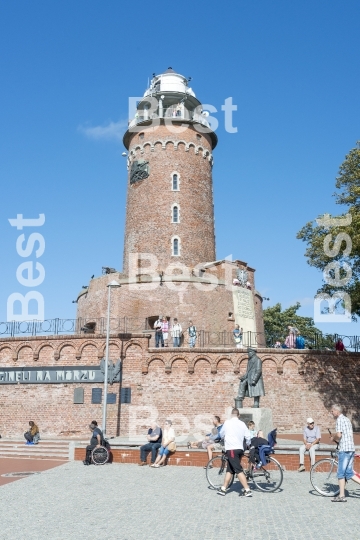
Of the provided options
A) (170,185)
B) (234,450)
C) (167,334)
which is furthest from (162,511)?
(170,185)

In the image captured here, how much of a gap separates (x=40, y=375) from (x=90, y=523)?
50.3ft

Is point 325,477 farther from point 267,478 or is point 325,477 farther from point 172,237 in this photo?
point 172,237

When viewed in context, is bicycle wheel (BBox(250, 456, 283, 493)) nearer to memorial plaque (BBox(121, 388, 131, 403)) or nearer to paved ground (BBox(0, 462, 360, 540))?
paved ground (BBox(0, 462, 360, 540))

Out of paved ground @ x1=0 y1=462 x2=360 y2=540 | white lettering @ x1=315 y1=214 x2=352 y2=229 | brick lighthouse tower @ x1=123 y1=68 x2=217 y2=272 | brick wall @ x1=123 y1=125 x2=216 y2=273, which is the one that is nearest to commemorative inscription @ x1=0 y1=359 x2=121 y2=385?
brick lighthouse tower @ x1=123 y1=68 x2=217 y2=272

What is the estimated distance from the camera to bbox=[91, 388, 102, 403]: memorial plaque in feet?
69.2

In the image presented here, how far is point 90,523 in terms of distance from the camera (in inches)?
295

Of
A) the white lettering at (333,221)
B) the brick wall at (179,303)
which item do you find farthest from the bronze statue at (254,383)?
the brick wall at (179,303)

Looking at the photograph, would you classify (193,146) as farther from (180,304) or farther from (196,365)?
(196,365)

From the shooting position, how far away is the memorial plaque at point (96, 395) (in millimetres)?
21094

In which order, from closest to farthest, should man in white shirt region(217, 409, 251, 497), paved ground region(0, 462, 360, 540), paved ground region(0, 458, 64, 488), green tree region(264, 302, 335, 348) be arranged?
paved ground region(0, 462, 360, 540)
man in white shirt region(217, 409, 251, 497)
paved ground region(0, 458, 64, 488)
green tree region(264, 302, 335, 348)

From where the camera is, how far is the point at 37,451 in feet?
52.6

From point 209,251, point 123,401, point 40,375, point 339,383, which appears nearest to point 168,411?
point 123,401

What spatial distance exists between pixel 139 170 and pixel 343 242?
17.0 m

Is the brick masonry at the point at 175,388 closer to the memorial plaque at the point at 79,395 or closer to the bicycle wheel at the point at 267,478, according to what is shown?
the memorial plaque at the point at 79,395
